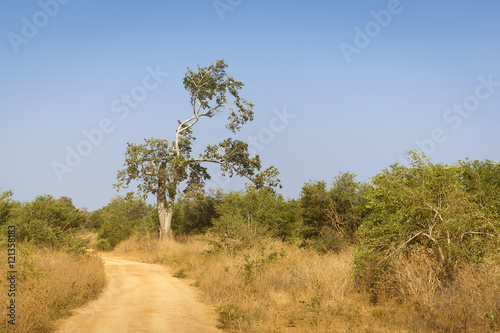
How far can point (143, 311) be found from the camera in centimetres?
941

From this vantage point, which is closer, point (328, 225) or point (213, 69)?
point (328, 225)

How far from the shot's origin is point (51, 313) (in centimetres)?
808

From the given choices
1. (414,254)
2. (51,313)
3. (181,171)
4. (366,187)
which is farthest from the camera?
(181,171)

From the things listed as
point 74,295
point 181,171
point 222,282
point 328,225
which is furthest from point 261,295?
point 181,171

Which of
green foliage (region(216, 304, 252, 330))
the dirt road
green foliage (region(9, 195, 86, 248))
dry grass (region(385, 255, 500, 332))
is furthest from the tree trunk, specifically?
dry grass (region(385, 255, 500, 332))

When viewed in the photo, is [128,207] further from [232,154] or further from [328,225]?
[328,225]

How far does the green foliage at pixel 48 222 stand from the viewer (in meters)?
16.6

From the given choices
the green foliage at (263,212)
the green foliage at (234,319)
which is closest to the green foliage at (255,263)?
the green foliage at (234,319)

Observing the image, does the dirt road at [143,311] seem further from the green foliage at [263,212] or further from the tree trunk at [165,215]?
the tree trunk at [165,215]

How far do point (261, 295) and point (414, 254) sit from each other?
162 inches

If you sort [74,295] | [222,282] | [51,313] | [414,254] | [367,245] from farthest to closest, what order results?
[222,282]
[74,295]
[367,245]
[414,254]
[51,313]

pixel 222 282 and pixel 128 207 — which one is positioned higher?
pixel 128 207

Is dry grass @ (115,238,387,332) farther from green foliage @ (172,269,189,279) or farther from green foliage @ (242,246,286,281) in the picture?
green foliage @ (172,269,189,279)

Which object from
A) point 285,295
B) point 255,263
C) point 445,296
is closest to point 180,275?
point 255,263
